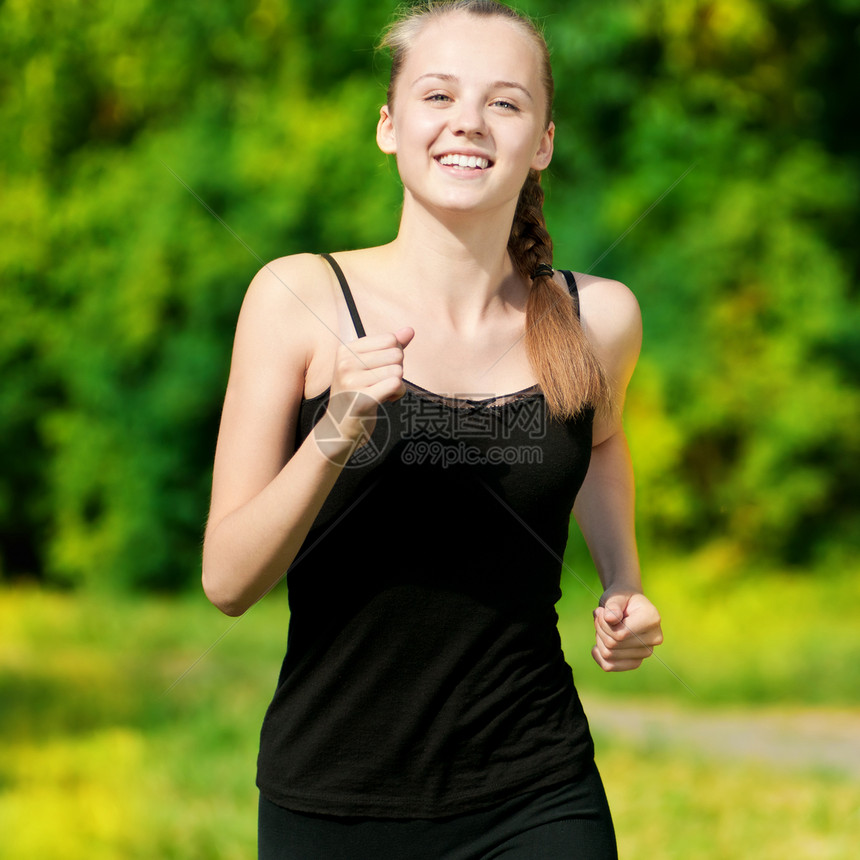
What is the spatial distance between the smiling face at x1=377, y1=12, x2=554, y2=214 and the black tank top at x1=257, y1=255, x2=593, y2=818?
0.31 metres

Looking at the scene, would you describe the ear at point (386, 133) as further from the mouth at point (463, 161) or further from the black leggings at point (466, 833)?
the black leggings at point (466, 833)

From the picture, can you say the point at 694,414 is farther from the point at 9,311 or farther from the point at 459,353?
the point at 459,353

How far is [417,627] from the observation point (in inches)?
56.8

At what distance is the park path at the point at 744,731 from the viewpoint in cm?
470

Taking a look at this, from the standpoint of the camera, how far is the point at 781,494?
Answer: 681cm

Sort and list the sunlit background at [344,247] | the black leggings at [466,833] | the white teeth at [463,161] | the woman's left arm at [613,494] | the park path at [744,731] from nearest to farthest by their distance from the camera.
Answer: the black leggings at [466,833]
the white teeth at [463,161]
the woman's left arm at [613,494]
the park path at [744,731]
the sunlit background at [344,247]

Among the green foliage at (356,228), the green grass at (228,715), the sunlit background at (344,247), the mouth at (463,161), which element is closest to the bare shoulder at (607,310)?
the mouth at (463,161)

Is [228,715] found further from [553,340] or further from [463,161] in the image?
[463,161]

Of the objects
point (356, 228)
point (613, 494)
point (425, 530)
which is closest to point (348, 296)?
point (425, 530)

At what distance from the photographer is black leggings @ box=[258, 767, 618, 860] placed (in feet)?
4.66

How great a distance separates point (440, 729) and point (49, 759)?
12.2ft

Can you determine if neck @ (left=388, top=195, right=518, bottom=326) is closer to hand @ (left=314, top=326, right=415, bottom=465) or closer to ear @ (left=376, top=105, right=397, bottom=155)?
ear @ (left=376, top=105, right=397, bottom=155)

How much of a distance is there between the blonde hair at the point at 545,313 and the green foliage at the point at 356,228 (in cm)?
491

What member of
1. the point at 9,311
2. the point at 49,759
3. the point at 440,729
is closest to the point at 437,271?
the point at 440,729
